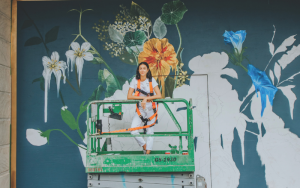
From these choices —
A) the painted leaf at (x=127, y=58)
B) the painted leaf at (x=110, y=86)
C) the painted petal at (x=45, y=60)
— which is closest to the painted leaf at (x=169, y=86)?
the painted leaf at (x=127, y=58)

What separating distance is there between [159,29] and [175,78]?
1219 mm

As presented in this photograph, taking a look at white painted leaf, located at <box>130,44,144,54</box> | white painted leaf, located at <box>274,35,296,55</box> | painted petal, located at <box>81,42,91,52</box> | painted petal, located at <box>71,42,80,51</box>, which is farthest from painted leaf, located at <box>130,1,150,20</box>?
white painted leaf, located at <box>274,35,296,55</box>

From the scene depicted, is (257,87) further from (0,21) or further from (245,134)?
(0,21)

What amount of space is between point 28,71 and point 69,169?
249 cm

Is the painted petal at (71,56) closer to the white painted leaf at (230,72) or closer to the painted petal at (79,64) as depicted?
the painted petal at (79,64)

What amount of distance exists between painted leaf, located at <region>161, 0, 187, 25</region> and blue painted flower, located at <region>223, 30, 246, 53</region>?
1143 mm

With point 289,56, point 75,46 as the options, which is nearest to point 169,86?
point 75,46

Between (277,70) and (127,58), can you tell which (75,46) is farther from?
(277,70)

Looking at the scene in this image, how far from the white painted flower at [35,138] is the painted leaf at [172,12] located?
3942 millimetres

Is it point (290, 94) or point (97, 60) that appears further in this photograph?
point (97, 60)

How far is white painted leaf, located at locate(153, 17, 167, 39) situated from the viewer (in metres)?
5.33

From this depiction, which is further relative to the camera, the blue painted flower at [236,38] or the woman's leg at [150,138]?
the blue painted flower at [236,38]

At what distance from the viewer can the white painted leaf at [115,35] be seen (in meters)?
5.36

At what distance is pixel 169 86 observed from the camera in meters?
5.23
